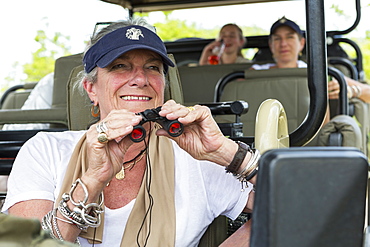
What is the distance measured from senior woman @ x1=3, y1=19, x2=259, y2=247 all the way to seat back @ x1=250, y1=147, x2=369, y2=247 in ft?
3.15

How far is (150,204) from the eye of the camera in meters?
1.70

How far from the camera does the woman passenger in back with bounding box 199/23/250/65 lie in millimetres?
4777

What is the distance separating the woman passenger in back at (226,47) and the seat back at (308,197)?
13.6ft

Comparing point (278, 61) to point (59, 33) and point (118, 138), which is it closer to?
point (118, 138)

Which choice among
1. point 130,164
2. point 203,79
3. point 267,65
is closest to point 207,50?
point 267,65

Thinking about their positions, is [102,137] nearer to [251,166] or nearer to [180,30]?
[251,166]

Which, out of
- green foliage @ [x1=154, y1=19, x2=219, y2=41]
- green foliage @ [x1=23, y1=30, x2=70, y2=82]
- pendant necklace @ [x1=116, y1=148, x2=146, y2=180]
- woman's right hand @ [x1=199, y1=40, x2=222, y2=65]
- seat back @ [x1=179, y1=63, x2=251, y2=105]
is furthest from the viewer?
green foliage @ [x1=154, y1=19, x2=219, y2=41]

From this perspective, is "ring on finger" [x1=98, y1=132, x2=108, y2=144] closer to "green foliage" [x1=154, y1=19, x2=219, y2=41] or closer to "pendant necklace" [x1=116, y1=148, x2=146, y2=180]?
"pendant necklace" [x1=116, y1=148, x2=146, y2=180]

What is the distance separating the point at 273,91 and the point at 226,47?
4.84ft

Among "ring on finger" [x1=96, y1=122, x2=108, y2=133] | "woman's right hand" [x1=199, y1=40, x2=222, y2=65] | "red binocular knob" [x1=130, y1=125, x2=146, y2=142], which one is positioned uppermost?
"woman's right hand" [x1=199, y1=40, x2=222, y2=65]

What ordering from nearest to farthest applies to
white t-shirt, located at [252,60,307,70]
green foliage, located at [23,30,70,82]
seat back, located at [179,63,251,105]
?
seat back, located at [179,63,251,105] < white t-shirt, located at [252,60,307,70] < green foliage, located at [23,30,70,82]

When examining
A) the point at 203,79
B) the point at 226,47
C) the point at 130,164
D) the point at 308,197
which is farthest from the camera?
the point at 226,47

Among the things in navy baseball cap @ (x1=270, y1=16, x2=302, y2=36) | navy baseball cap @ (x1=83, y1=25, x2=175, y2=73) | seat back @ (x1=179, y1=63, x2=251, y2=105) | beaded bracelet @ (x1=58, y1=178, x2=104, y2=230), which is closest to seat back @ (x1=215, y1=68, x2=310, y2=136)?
seat back @ (x1=179, y1=63, x2=251, y2=105)

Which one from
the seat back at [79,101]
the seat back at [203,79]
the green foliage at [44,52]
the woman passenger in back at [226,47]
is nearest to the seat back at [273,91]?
the seat back at [203,79]
